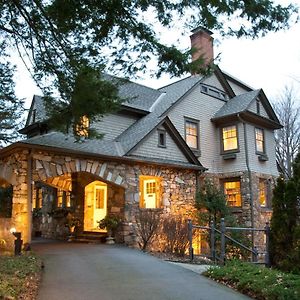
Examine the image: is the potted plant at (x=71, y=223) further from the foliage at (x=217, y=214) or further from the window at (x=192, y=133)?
the window at (x=192, y=133)

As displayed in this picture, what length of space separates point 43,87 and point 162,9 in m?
3.22

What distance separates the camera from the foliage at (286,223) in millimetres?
7469

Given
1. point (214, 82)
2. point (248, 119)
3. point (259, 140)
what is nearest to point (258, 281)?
point (248, 119)

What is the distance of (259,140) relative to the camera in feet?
60.8

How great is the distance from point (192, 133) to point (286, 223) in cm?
1012

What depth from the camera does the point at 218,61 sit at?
684 centimetres

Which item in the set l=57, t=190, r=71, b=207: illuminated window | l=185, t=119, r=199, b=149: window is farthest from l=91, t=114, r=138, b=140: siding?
l=57, t=190, r=71, b=207: illuminated window

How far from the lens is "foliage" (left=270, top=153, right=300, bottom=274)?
294 inches

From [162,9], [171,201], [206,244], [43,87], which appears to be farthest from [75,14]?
[206,244]

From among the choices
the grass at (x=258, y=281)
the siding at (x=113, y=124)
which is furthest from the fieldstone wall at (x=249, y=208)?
the grass at (x=258, y=281)

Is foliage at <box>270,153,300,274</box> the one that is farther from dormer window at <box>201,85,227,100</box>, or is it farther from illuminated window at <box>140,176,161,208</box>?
dormer window at <box>201,85,227,100</box>

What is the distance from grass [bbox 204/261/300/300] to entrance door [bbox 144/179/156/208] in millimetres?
6971

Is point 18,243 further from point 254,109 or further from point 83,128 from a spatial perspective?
point 254,109

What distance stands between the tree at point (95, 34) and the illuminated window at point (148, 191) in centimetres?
626
